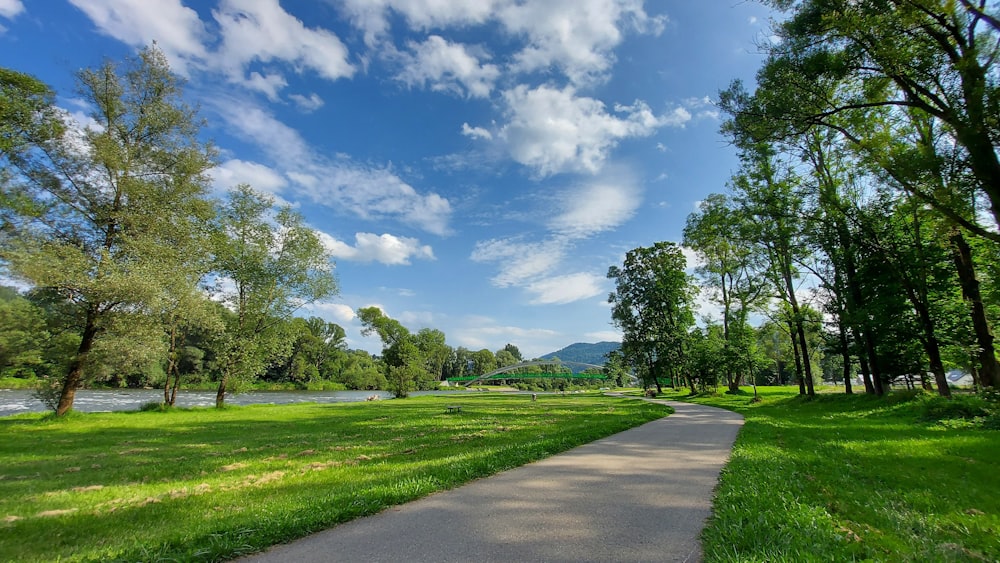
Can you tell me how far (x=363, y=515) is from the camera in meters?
4.69

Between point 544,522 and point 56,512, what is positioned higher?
point 544,522

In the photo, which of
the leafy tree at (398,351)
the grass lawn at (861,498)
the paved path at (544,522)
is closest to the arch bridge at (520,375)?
the leafy tree at (398,351)

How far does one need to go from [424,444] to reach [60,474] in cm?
676

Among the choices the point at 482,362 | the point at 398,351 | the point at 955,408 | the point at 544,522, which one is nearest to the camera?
the point at 544,522

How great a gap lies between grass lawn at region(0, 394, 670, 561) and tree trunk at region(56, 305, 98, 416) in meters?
3.39

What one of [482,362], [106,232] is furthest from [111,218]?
[482,362]

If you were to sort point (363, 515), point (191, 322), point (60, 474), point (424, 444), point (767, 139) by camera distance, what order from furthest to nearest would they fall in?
point (191, 322) < point (767, 139) < point (424, 444) < point (60, 474) < point (363, 515)

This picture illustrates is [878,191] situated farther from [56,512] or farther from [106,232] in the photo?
[106,232]

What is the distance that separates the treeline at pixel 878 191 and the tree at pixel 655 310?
348 inches

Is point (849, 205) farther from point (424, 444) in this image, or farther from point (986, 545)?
point (424, 444)

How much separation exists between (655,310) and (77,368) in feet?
145

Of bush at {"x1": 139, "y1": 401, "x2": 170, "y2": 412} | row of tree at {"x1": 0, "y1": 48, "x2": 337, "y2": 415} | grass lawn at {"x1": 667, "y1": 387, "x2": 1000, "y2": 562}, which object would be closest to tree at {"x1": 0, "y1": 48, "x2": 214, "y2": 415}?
row of tree at {"x1": 0, "y1": 48, "x2": 337, "y2": 415}

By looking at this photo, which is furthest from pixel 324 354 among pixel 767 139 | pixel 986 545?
pixel 986 545

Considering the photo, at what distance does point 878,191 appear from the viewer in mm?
18578
